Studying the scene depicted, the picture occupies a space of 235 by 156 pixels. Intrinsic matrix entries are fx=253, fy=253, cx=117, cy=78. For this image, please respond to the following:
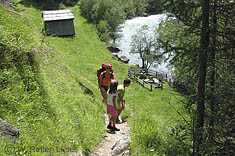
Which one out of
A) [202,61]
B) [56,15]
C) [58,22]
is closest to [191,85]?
[202,61]

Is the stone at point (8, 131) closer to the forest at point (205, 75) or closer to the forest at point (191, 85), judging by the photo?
the forest at point (191, 85)

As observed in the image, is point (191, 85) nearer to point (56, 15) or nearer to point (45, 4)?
point (56, 15)

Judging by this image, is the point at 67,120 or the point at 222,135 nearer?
the point at 222,135

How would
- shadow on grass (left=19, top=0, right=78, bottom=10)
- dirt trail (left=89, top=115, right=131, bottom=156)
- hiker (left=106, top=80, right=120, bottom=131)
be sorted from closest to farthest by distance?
dirt trail (left=89, top=115, right=131, bottom=156) < hiker (left=106, top=80, right=120, bottom=131) < shadow on grass (left=19, top=0, right=78, bottom=10)

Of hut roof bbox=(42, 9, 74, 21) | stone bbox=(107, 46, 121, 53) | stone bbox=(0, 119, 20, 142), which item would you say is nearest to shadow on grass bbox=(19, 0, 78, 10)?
hut roof bbox=(42, 9, 74, 21)

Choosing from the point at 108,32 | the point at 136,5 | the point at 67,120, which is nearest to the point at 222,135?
the point at 67,120

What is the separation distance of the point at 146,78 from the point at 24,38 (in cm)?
2384

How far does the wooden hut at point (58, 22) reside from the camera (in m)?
33.6

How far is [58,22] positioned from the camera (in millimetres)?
34438

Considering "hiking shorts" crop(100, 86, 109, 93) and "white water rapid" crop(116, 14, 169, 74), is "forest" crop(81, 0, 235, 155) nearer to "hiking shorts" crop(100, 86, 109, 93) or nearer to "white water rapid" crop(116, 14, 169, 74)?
"hiking shorts" crop(100, 86, 109, 93)

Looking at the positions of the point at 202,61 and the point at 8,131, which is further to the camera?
the point at 202,61

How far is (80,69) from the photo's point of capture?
80.4 ft

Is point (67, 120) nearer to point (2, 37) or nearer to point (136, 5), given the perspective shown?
point (2, 37)

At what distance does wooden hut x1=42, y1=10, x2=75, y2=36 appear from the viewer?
3364 cm
